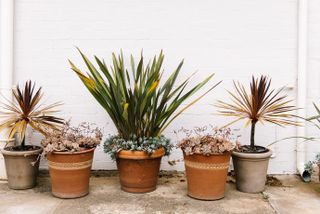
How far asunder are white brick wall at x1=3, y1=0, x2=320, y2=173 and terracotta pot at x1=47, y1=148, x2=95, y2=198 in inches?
35.3

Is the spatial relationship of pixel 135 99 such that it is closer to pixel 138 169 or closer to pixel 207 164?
pixel 138 169

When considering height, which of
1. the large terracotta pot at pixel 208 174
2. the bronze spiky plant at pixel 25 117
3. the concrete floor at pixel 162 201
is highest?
the bronze spiky plant at pixel 25 117

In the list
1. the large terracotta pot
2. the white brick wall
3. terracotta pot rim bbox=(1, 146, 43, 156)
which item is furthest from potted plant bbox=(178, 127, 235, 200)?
terracotta pot rim bbox=(1, 146, 43, 156)

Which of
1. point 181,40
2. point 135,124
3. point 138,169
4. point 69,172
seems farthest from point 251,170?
point 69,172

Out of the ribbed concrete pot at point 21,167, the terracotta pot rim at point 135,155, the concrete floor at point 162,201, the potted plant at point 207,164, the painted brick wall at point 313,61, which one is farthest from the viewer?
the painted brick wall at point 313,61

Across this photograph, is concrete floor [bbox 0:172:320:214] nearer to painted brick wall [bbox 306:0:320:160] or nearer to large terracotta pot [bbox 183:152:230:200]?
large terracotta pot [bbox 183:152:230:200]

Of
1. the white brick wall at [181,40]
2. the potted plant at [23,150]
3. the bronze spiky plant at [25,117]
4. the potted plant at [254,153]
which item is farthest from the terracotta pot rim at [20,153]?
the potted plant at [254,153]

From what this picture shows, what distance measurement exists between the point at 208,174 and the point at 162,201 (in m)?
0.46

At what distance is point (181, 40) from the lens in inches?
164

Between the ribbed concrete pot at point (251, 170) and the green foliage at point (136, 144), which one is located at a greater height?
the green foliage at point (136, 144)

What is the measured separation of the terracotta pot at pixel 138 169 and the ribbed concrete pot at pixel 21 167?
806mm

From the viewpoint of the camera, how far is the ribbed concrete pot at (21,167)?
3623 millimetres

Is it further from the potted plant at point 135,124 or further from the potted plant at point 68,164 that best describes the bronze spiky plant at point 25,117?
the potted plant at point 135,124

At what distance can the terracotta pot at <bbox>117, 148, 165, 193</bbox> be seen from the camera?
353 cm
